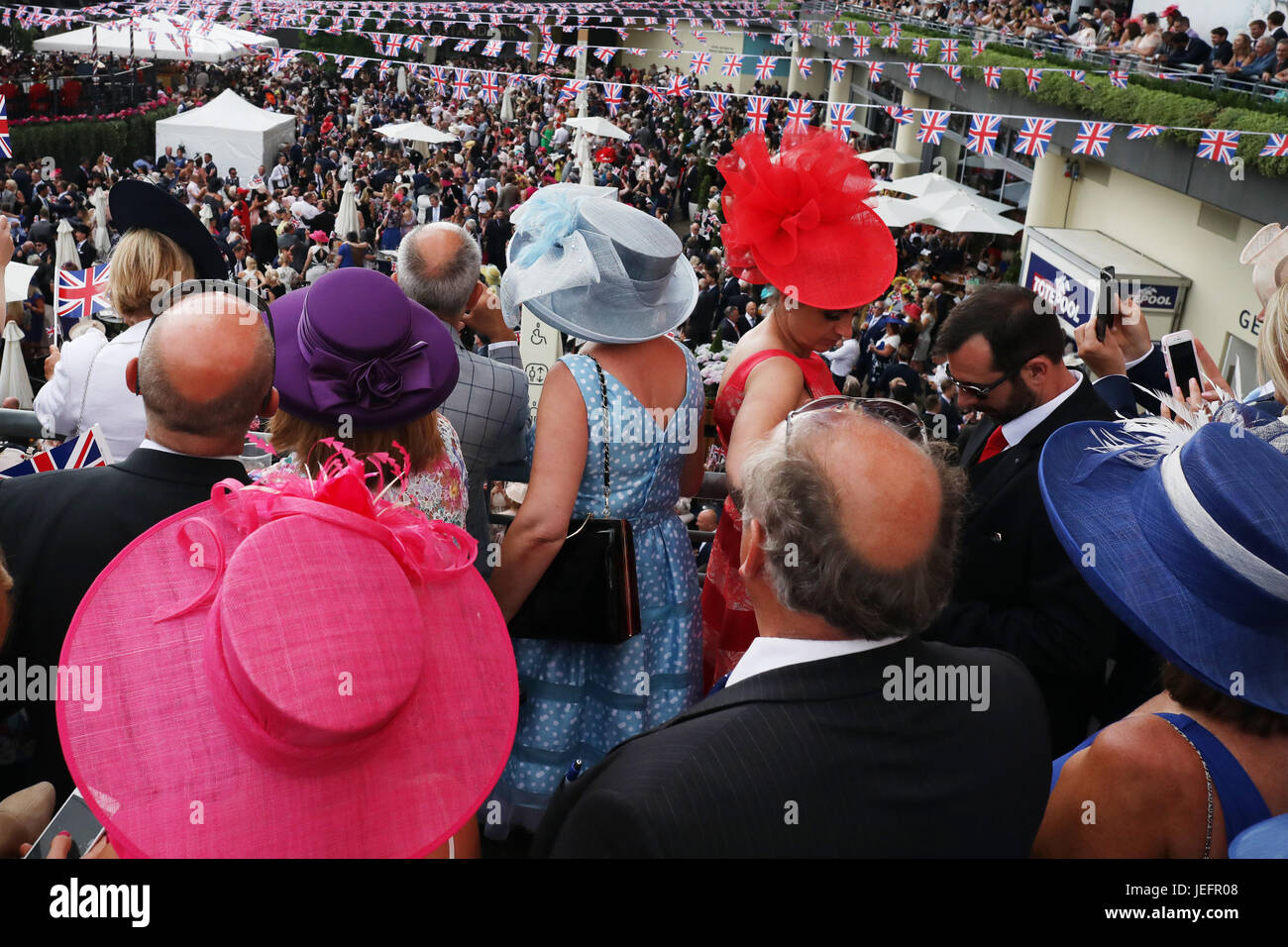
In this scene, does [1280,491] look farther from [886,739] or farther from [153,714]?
[153,714]

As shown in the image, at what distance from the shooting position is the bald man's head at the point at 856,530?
1370mm

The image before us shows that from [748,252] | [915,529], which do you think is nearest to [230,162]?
[748,252]

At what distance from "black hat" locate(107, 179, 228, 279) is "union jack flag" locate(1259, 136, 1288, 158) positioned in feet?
33.2

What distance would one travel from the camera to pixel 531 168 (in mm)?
24875

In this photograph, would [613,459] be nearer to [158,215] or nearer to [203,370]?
[203,370]

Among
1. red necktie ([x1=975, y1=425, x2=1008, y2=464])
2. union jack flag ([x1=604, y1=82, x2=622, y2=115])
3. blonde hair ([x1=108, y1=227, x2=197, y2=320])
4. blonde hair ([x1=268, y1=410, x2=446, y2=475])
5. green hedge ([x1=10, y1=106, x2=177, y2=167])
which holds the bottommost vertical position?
green hedge ([x1=10, y1=106, x2=177, y2=167])

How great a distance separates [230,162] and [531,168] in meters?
6.35

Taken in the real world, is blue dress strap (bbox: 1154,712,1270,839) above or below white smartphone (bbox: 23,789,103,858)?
above

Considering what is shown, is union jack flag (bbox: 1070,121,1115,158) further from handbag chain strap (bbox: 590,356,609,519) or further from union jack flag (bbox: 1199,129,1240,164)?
handbag chain strap (bbox: 590,356,609,519)

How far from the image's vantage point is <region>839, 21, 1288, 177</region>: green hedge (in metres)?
11.1

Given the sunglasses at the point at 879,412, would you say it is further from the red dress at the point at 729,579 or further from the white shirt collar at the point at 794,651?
the red dress at the point at 729,579

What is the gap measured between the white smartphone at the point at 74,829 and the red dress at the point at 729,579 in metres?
1.35

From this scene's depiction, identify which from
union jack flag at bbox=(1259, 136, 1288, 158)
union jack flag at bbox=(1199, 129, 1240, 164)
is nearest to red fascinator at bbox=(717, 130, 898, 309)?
union jack flag at bbox=(1259, 136, 1288, 158)

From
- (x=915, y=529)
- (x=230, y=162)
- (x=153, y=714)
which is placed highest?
(x=915, y=529)
